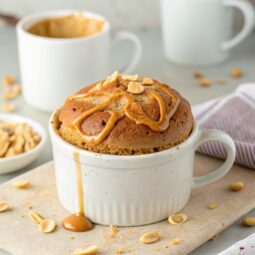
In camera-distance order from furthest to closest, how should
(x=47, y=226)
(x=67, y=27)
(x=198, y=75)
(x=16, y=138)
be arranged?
(x=198, y=75) < (x=67, y=27) < (x=16, y=138) < (x=47, y=226)

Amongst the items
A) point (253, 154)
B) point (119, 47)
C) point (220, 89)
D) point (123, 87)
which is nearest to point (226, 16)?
point (220, 89)

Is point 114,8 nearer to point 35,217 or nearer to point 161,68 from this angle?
point 161,68

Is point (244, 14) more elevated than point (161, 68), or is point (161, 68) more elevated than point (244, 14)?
point (244, 14)

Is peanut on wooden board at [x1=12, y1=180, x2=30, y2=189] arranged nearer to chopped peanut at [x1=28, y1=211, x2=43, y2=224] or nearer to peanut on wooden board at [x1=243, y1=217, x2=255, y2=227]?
chopped peanut at [x1=28, y1=211, x2=43, y2=224]

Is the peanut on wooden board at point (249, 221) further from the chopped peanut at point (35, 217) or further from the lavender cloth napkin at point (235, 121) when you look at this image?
the chopped peanut at point (35, 217)

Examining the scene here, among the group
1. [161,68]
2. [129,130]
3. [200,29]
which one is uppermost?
[129,130]

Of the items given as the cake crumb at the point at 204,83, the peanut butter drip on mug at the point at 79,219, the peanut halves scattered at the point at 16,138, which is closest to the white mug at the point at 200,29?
the cake crumb at the point at 204,83

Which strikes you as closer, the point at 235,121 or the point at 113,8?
the point at 235,121

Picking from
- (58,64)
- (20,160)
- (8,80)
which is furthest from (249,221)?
(8,80)

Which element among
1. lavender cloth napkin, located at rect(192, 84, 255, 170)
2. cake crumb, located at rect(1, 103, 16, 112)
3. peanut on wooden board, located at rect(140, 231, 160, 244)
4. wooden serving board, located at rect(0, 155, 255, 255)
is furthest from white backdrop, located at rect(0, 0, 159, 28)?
peanut on wooden board, located at rect(140, 231, 160, 244)
